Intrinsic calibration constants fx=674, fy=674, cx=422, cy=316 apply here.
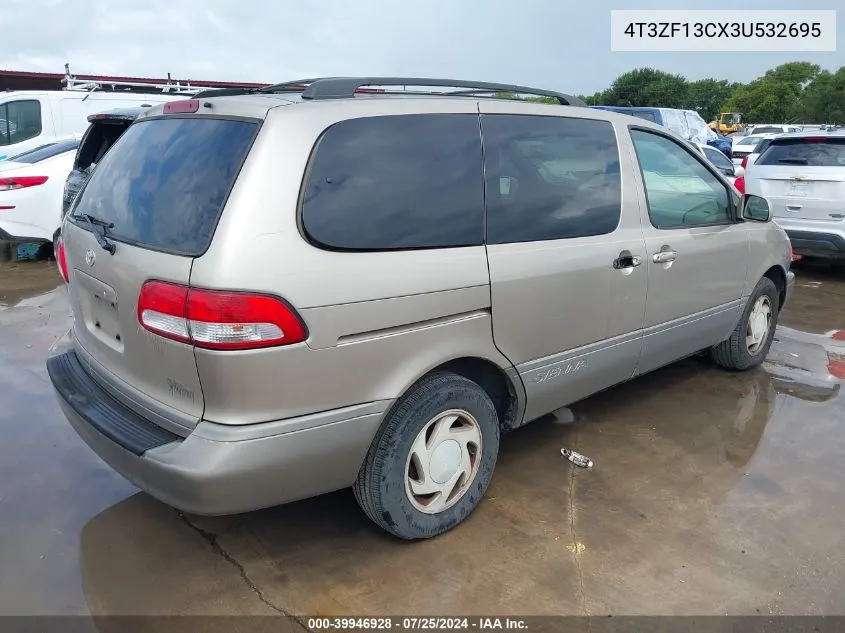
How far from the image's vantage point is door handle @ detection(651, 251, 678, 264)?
3.54 meters

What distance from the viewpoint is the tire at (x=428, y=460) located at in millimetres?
2559

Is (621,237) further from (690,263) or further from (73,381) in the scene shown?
(73,381)

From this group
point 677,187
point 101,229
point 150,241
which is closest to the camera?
point 150,241

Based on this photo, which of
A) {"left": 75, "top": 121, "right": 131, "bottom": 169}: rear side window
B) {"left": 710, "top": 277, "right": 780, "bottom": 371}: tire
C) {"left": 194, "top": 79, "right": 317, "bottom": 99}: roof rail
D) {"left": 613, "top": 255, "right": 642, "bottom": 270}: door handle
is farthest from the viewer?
{"left": 75, "top": 121, "right": 131, "bottom": 169}: rear side window

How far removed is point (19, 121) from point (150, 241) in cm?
1044

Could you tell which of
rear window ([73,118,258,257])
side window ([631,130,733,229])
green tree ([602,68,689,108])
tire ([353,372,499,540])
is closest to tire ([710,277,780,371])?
side window ([631,130,733,229])

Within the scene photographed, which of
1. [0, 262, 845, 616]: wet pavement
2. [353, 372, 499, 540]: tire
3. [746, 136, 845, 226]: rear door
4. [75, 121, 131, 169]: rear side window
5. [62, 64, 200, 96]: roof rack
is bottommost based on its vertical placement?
[0, 262, 845, 616]: wet pavement

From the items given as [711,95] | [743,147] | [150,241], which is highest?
[711,95]

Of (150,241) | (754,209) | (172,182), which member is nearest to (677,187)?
(754,209)

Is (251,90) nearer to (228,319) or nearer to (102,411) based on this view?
(228,319)

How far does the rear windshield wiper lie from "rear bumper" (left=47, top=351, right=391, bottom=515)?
2.06ft

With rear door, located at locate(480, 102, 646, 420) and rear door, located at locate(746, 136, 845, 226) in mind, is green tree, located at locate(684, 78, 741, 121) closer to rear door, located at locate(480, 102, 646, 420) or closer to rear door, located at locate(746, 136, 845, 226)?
rear door, located at locate(746, 136, 845, 226)

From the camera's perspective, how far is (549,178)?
3135mm

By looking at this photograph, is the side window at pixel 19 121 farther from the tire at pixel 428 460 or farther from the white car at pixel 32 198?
the tire at pixel 428 460
